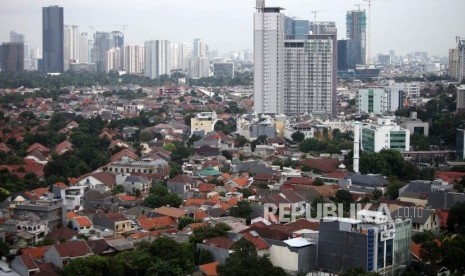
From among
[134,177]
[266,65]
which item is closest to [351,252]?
[134,177]

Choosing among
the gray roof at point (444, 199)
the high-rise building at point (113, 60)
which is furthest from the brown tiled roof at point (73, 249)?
the high-rise building at point (113, 60)

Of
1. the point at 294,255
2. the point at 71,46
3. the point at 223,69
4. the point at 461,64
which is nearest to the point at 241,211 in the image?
the point at 294,255

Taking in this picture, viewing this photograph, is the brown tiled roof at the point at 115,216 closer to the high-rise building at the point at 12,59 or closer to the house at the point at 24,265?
the house at the point at 24,265

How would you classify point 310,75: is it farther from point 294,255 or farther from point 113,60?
point 113,60

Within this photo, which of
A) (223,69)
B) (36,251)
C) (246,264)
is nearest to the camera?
(246,264)

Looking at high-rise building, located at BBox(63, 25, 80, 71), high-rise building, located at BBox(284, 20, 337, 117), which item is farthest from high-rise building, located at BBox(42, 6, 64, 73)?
high-rise building, located at BBox(284, 20, 337, 117)

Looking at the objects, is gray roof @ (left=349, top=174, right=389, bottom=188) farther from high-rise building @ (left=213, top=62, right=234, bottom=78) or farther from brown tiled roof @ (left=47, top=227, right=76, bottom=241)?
high-rise building @ (left=213, top=62, right=234, bottom=78)
